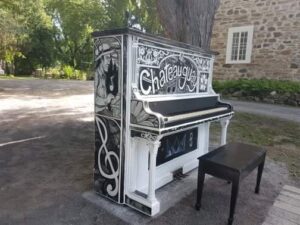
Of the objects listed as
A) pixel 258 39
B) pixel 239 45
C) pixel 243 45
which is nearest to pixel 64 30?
pixel 239 45

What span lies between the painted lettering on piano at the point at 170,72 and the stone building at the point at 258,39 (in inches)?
300

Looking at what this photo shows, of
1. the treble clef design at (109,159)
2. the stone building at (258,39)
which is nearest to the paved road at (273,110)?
the stone building at (258,39)

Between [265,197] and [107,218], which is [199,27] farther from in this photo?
[107,218]

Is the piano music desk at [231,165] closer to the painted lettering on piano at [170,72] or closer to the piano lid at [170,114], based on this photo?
the piano lid at [170,114]

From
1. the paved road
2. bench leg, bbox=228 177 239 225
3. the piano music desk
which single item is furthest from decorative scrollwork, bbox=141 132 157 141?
the paved road

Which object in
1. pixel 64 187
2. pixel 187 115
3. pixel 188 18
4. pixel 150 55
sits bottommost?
pixel 64 187

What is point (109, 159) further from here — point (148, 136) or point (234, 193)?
point (234, 193)

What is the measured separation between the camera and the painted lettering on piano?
2307mm

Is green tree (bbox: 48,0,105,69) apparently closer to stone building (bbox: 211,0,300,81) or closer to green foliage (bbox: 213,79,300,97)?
stone building (bbox: 211,0,300,81)

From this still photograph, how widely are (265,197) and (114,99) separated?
186 centimetres

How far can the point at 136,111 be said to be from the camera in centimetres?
215

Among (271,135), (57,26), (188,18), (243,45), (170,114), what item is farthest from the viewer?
(57,26)

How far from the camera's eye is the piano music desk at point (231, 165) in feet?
6.91

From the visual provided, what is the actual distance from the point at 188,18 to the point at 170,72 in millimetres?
1905
